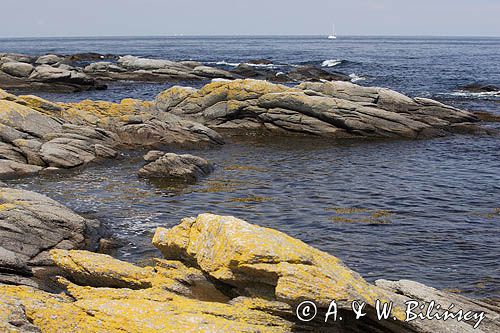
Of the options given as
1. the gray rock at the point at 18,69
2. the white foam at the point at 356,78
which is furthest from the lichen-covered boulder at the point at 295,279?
the white foam at the point at 356,78

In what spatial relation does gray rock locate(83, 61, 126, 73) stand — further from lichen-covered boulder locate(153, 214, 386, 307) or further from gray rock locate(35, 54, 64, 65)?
lichen-covered boulder locate(153, 214, 386, 307)

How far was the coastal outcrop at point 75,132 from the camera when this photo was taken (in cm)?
2881

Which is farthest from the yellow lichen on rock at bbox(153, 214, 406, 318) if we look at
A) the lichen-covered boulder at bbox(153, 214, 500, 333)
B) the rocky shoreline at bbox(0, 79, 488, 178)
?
the rocky shoreline at bbox(0, 79, 488, 178)

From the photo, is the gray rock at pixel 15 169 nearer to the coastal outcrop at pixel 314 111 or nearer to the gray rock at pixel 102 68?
the coastal outcrop at pixel 314 111

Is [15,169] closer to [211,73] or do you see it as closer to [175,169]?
[175,169]

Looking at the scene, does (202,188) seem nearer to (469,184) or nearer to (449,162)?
(469,184)

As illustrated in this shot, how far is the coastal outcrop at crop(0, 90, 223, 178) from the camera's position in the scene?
94.5 feet

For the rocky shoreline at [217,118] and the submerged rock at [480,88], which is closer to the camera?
the rocky shoreline at [217,118]

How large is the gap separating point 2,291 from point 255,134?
3088 centimetres

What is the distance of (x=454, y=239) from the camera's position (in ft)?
65.5

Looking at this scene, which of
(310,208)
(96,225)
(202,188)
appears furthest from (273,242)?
(202,188)

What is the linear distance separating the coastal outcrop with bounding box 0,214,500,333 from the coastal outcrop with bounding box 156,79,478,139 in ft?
91.6

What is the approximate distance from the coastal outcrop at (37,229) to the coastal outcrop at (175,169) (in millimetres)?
8905

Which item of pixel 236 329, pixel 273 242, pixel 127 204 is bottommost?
pixel 127 204
